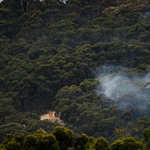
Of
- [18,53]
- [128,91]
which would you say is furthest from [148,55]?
[18,53]

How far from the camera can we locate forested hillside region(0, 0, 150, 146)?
100ft

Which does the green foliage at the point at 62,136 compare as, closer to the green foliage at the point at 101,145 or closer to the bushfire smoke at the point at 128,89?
the green foliage at the point at 101,145

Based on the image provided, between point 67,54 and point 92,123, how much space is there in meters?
18.2

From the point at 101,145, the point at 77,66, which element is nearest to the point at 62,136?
the point at 101,145

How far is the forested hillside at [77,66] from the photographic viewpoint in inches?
1201

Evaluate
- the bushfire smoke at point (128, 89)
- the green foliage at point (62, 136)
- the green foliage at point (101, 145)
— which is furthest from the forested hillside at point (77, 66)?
the green foliage at point (62, 136)

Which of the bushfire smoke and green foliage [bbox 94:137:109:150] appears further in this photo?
the bushfire smoke

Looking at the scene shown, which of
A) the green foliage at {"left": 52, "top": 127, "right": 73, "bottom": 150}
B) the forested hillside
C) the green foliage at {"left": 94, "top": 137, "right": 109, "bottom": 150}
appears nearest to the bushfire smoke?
→ the forested hillside

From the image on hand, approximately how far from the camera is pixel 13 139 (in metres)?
16.5

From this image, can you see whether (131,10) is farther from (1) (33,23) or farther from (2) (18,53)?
(2) (18,53)

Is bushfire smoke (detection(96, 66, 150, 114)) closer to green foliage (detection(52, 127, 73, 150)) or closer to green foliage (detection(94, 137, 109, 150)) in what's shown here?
green foliage (detection(94, 137, 109, 150))

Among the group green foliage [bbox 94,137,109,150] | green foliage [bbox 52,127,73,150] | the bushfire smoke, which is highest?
green foliage [bbox 52,127,73,150]

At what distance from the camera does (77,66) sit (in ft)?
140

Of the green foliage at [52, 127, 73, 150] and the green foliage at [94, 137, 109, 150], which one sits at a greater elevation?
the green foliage at [52, 127, 73, 150]
